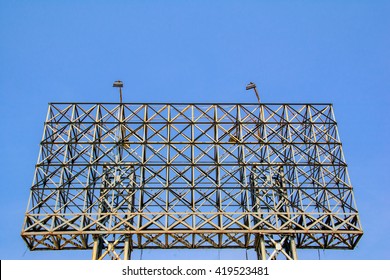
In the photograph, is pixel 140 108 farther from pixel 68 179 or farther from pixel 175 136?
pixel 68 179

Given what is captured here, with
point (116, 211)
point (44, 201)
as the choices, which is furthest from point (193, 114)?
point (44, 201)

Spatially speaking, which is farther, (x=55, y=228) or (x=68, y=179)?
(x=68, y=179)

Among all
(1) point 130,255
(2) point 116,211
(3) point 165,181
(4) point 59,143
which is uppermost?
(4) point 59,143

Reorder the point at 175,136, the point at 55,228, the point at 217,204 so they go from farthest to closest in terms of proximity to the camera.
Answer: the point at 175,136
the point at 217,204
the point at 55,228

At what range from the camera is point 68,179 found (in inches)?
805

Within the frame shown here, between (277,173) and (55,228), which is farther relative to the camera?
(277,173)

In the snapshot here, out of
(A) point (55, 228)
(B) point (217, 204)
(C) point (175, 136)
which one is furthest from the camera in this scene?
(C) point (175, 136)

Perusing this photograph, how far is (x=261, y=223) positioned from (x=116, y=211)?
584cm

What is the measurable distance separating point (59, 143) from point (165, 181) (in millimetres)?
4958

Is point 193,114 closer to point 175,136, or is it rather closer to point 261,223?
point 175,136

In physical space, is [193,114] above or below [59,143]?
above

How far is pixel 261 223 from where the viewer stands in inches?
765

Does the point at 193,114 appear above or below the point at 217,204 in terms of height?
above

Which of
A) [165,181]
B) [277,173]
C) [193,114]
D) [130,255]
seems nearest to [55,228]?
[130,255]
